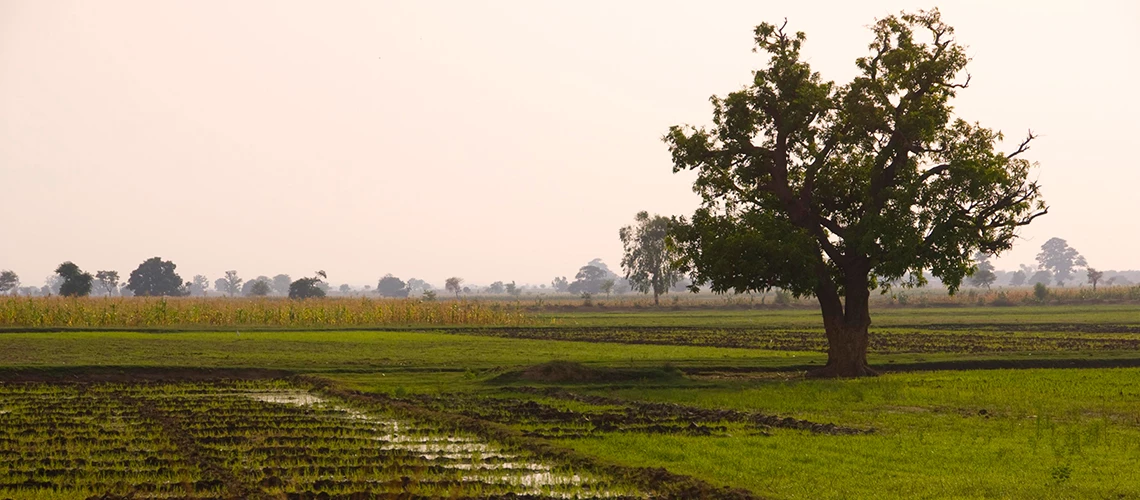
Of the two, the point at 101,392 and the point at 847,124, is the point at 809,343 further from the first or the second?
the point at 101,392

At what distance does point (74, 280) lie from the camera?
146875mm

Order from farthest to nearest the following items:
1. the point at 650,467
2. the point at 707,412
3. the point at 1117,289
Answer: the point at 1117,289 < the point at 707,412 < the point at 650,467

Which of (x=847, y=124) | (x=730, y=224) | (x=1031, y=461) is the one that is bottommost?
(x=1031, y=461)

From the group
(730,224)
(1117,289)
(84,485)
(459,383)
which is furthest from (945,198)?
(1117,289)

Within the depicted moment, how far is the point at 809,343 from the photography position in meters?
57.1

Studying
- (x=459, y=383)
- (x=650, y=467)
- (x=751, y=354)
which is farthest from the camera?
(x=751, y=354)

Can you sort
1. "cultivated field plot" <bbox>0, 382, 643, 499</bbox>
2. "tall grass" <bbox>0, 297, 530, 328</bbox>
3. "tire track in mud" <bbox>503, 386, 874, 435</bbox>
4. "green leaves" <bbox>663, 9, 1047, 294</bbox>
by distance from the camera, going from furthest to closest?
"tall grass" <bbox>0, 297, 530, 328</bbox>, "green leaves" <bbox>663, 9, 1047, 294</bbox>, "tire track in mud" <bbox>503, 386, 874, 435</bbox>, "cultivated field plot" <bbox>0, 382, 643, 499</bbox>

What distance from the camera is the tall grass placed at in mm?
61812

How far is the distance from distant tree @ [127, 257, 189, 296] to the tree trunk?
6631 inches

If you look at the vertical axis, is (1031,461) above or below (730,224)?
below

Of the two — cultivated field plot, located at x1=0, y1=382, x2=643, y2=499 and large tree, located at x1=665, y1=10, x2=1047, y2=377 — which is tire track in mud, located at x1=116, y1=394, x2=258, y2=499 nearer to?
cultivated field plot, located at x1=0, y1=382, x2=643, y2=499

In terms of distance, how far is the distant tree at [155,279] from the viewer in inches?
7490

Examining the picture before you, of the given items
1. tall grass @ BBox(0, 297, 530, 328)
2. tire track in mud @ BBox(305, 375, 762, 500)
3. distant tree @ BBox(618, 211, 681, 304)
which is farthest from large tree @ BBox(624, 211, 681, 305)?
tire track in mud @ BBox(305, 375, 762, 500)

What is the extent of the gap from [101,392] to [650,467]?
18691 millimetres
